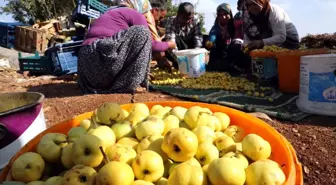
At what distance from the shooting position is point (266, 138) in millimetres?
1513

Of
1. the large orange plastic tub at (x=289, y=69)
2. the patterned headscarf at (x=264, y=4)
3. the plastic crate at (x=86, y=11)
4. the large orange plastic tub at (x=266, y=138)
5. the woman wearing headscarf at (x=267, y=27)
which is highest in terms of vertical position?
the plastic crate at (x=86, y=11)

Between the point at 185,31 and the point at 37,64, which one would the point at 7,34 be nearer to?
the point at 37,64

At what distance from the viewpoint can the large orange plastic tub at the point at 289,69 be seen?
348 centimetres

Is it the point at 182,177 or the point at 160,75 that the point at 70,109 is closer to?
A: the point at 160,75

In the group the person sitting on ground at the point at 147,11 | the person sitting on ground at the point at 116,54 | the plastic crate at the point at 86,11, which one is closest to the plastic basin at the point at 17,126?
the person sitting on ground at the point at 116,54

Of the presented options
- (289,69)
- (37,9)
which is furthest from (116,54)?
(37,9)

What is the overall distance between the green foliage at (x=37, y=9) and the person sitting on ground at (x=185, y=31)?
43.5ft

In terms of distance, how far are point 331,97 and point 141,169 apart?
2.38 metres

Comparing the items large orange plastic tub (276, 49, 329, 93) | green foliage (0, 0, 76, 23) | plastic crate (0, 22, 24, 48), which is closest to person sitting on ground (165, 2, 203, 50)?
large orange plastic tub (276, 49, 329, 93)

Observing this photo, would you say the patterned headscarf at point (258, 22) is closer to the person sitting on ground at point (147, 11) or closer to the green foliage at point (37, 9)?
the person sitting on ground at point (147, 11)

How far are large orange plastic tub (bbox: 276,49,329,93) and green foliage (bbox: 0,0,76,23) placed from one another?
16.1 metres

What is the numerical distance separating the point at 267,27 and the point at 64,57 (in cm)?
394

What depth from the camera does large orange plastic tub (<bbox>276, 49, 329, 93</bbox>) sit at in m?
3.48

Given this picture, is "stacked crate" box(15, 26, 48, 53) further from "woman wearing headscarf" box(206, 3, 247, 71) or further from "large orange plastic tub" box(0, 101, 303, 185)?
"large orange plastic tub" box(0, 101, 303, 185)
